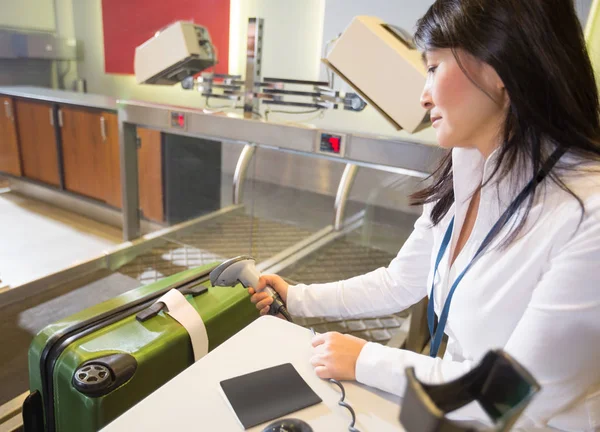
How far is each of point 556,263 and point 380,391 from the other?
0.34m

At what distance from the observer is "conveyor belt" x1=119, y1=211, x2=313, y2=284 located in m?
2.37

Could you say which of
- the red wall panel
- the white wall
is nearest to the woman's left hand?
the red wall panel

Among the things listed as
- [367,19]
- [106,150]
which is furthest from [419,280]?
[106,150]

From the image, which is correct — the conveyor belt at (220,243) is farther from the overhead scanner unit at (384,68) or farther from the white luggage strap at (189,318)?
the white luggage strap at (189,318)

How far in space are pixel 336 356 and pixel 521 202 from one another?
41 centimetres

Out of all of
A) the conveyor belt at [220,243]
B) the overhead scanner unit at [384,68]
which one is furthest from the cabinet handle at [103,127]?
the overhead scanner unit at [384,68]

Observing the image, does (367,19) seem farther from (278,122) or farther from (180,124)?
(180,124)

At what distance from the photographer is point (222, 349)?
0.83 m

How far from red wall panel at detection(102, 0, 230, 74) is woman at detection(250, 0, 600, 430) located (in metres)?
3.78

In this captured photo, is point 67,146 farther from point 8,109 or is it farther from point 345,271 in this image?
point 345,271

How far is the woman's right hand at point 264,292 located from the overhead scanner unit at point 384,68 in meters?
0.76

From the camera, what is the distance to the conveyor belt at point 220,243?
7.77ft

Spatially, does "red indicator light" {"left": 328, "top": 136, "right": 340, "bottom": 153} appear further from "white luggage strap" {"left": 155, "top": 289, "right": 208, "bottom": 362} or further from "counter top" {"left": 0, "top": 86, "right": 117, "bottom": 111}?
"counter top" {"left": 0, "top": 86, "right": 117, "bottom": 111}

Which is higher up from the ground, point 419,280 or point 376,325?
point 419,280
